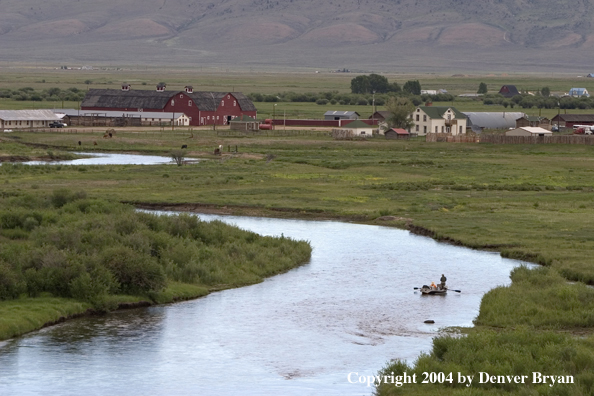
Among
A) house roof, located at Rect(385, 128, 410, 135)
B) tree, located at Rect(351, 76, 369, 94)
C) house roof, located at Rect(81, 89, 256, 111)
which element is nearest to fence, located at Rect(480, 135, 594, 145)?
house roof, located at Rect(385, 128, 410, 135)

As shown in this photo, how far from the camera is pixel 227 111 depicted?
125 meters

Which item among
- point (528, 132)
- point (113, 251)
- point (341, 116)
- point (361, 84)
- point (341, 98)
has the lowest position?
point (113, 251)

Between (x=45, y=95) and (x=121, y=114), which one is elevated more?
(x=45, y=95)

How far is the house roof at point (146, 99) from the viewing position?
121875 mm

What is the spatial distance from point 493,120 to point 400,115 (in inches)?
820

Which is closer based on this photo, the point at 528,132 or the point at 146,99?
the point at 528,132

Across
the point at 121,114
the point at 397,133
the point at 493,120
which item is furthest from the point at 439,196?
the point at 121,114

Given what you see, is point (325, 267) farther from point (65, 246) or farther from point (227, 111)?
point (227, 111)

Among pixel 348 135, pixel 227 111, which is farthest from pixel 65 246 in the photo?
pixel 227 111

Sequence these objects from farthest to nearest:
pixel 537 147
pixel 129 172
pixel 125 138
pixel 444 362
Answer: pixel 125 138 < pixel 537 147 < pixel 129 172 < pixel 444 362

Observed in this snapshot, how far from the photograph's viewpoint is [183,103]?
4756 inches

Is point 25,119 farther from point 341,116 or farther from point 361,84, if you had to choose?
point 361,84

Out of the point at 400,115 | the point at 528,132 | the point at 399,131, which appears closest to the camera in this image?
the point at 528,132

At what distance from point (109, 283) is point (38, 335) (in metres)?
4.03
